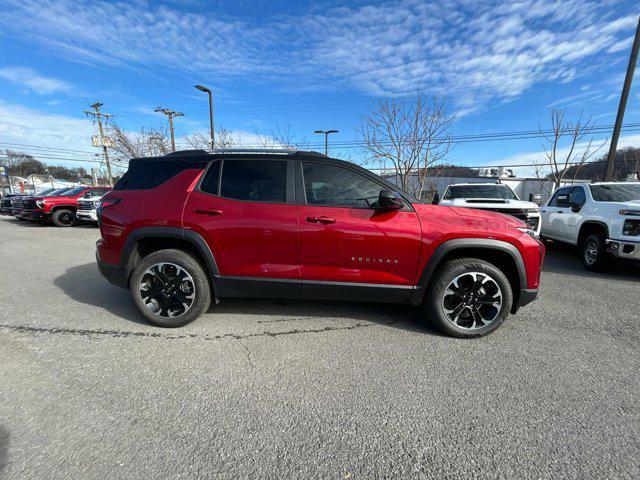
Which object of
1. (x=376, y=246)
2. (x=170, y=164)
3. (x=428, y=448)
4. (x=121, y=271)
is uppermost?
(x=170, y=164)

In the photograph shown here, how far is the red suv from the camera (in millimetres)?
2998

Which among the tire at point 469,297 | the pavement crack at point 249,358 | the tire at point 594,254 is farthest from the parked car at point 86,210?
the tire at point 594,254

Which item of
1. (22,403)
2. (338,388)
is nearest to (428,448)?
(338,388)

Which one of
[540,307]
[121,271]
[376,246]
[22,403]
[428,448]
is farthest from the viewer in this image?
[540,307]

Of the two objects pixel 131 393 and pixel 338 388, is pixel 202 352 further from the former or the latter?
pixel 338 388

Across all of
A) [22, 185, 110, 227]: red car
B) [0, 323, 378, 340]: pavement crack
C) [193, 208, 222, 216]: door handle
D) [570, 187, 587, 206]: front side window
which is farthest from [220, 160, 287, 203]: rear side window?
[22, 185, 110, 227]: red car

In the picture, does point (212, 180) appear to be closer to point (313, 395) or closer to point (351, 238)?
point (351, 238)

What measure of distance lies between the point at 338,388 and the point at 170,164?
2868 millimetres

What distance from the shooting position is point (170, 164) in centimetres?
336

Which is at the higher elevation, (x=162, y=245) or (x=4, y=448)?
(x=162, y=245)

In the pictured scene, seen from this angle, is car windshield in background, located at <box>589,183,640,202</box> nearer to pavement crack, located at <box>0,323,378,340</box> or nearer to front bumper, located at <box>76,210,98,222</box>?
pavement crack, located at <box>0,323,378,340</box>

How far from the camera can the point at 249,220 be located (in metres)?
3.06

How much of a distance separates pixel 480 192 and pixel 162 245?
7845mm

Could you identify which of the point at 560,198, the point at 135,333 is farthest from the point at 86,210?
the point at 560,198
